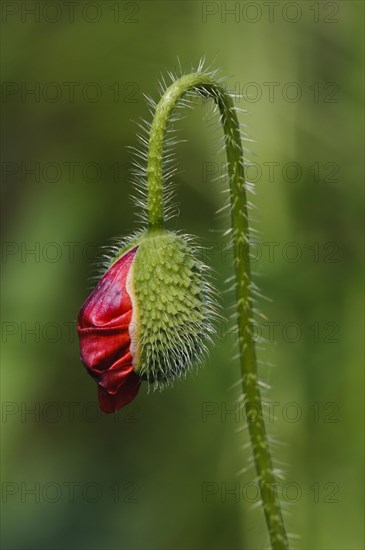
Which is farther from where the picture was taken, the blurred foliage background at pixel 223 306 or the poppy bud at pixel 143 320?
the blurred foliage background at pixel 223 306

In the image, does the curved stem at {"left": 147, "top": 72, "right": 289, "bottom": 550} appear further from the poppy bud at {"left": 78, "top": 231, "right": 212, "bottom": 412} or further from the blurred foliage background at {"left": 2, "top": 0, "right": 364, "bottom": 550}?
the blurred foliage background at {"left": 2, "top": 0, "right": 364, "bottom": 550}

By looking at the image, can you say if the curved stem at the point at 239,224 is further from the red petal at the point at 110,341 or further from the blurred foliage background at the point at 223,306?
the blurred foliage background at the point at 223,306

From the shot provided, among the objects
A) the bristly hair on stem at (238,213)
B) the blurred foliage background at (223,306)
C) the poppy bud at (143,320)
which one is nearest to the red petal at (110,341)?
the poppy bud at (143,320)

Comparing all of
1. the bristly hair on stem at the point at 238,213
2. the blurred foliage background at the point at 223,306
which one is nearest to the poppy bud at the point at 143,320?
the bristly hair on stem at the point at 238,213

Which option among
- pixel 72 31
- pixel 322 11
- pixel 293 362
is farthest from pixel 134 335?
pixel 72 31

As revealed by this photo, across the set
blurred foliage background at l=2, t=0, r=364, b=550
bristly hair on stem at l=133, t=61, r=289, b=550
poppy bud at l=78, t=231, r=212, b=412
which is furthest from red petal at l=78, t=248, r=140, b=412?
blurred foliage background at l=2, t=0, r=364, b=550

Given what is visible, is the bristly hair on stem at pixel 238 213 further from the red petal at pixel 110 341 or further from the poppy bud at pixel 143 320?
the red petal at pixel 110 341

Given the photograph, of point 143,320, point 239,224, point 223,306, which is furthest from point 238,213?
point 223,306

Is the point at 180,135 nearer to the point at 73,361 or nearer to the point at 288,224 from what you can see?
the point at 288,224
